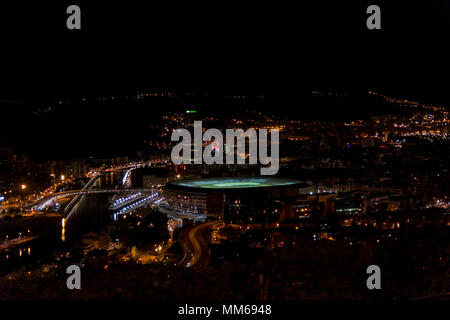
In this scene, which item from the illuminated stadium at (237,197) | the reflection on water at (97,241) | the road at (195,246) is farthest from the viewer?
the illuminated stadium at (237,197)

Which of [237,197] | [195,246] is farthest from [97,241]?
[237,197]

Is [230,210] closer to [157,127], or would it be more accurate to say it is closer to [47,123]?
[47,123]

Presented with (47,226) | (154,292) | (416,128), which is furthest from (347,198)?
(154,292)

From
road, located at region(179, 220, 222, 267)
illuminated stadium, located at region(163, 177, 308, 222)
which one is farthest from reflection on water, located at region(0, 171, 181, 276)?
illuminated stadium, located at region(163, 177, 308, 222)

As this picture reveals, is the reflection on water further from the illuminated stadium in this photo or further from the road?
the illuminated stadium

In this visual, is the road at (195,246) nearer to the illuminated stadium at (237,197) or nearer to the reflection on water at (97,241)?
the reflection on water at (97,241)

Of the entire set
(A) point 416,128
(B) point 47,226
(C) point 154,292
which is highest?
(A) point 416,128

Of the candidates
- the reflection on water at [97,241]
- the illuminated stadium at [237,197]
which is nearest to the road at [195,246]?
the reflection on water at [97,241]

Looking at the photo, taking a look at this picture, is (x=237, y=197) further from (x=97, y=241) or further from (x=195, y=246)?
(x=97, y=241)
